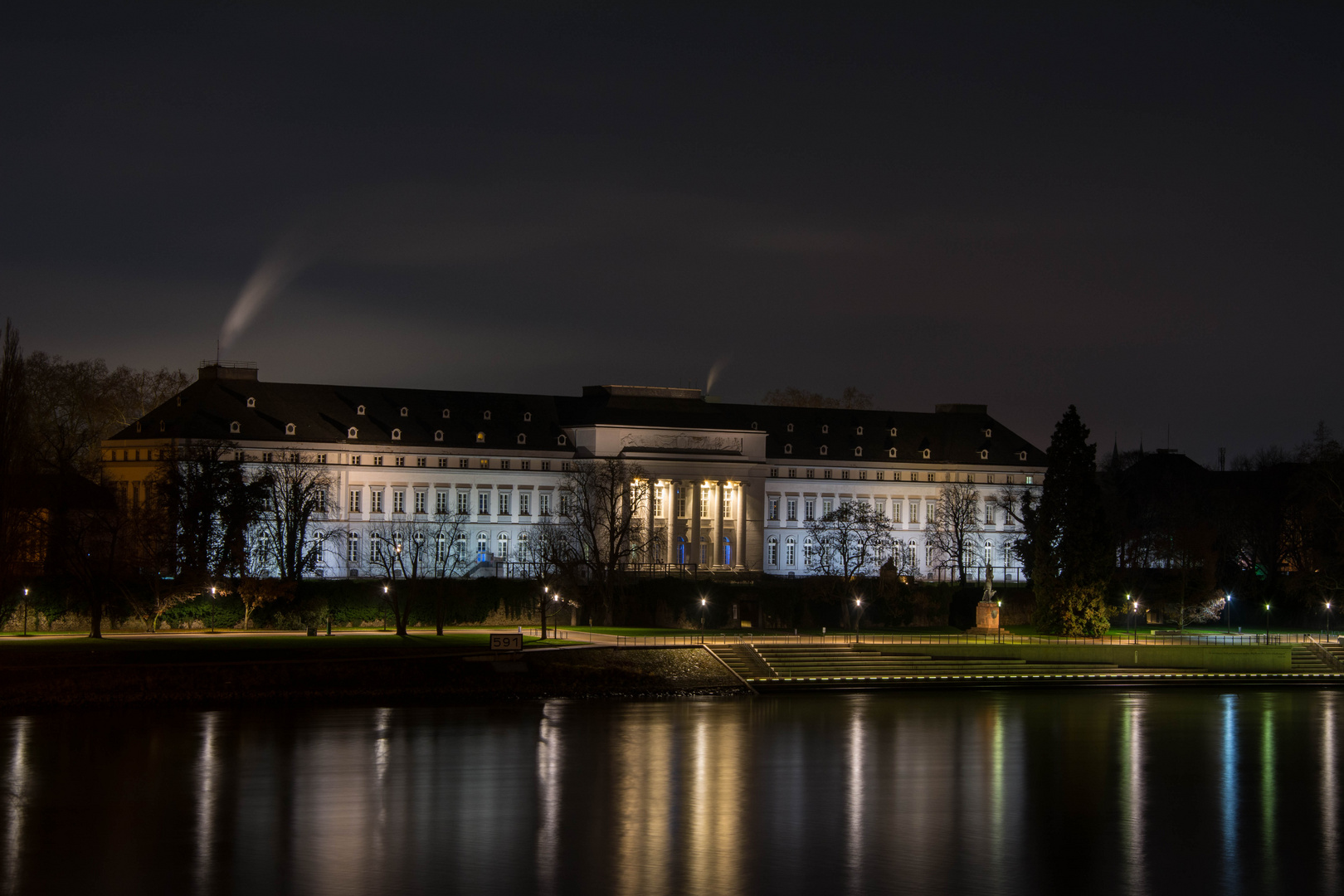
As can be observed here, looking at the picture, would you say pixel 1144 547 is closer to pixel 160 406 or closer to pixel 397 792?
pixel 160 406

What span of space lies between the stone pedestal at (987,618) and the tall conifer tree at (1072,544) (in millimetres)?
2034

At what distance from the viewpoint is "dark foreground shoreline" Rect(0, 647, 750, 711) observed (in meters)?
50.0

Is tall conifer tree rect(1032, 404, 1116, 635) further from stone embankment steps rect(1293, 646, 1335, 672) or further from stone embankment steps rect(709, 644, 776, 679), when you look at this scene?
stone embankment steps rect(709, 644, 776, 679)

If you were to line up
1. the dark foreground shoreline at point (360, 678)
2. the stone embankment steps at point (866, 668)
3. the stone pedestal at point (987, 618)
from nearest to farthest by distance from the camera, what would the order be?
the dark foreground shoreline at point (360, 678)
the stone embankment steps at point (866, 668)
the stone pedestal at point (987, 618)

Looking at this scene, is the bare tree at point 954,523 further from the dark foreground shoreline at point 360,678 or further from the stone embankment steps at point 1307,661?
the dark foreground shoreline at point 360,678

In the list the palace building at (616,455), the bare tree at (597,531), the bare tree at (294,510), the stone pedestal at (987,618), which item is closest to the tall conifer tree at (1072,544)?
the stone pedestal at (987,618)

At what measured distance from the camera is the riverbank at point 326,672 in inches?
1982

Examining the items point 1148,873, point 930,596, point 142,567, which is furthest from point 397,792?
point 930,596

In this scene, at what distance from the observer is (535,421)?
116 metres

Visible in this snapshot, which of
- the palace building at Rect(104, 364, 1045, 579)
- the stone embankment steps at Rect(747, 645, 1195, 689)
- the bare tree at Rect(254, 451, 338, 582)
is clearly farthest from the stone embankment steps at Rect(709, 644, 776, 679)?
the palace building at Rect(104, 364, 1045, 579)

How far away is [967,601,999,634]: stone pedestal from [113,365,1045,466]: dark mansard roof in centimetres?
4200

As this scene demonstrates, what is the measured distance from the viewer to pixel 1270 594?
3452 inches

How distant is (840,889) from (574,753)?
15695mm

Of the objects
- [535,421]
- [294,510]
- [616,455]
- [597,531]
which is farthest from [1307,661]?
[535,421]
